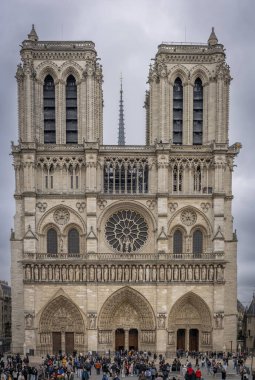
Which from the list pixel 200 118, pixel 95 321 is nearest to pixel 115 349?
pixel 95 321

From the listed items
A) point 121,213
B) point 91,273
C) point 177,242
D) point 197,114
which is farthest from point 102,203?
point 197,114

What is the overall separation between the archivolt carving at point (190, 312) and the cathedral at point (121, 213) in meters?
0.09

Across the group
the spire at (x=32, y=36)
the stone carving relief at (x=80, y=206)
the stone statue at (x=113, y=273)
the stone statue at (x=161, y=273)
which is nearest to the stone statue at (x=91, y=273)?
the stone statue at (x=113, y=273)

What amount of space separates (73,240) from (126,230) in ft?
14.4

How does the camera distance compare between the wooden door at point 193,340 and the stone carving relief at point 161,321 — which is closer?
the stone carving relief at point 161,321

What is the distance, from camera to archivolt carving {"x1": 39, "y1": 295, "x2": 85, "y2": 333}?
45.2m

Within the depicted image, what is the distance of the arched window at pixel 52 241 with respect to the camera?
152ft

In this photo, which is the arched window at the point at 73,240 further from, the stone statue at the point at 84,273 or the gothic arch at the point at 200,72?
the gothic arch at the point at 200,72

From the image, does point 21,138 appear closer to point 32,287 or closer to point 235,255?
point 32,287

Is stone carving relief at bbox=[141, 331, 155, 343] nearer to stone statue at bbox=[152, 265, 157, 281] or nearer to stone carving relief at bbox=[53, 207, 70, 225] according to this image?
stone statue at bbox=[152, 265, 157, 281]

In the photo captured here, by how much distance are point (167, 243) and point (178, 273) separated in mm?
2507

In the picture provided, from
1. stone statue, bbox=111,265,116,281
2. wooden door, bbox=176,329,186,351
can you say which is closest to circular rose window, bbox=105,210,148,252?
stone statue, bbox=111,265,116,281

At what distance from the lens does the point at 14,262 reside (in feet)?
152

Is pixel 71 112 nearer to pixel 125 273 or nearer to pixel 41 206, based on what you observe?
pixel 41 206
